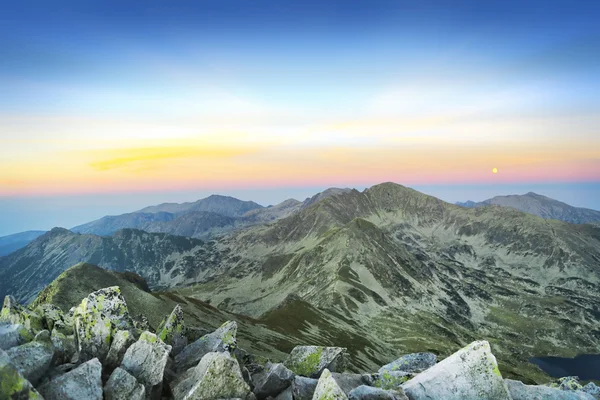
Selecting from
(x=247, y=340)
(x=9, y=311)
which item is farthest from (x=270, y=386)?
(x=247, y=340)

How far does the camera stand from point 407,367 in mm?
23781

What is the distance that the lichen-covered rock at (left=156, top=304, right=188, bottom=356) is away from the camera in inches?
899

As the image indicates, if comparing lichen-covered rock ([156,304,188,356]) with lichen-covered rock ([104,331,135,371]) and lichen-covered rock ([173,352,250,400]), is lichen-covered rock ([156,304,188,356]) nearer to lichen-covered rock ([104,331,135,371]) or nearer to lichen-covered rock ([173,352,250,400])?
lichen-covered rock ([104,331,135,371])

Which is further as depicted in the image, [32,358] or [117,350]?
[117,350]

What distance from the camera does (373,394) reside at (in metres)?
16.5

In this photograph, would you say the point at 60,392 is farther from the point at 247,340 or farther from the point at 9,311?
the point at 247,340

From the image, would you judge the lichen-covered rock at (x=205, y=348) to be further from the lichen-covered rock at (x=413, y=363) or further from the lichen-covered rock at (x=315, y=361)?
the lichen-covered rock at (x=413, y=363)

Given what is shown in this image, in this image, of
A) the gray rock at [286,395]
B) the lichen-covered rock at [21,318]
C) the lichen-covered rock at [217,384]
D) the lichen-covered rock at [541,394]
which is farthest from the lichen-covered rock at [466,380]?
the lichen-covered rock at [21,318]

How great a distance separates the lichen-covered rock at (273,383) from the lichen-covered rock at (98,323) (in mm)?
8842

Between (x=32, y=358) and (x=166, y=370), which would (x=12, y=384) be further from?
(x=166, y=370)

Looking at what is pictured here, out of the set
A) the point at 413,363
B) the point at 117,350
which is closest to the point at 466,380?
the point at 413,363

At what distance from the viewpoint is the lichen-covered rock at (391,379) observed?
65.1 ft

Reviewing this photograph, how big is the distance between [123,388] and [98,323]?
213 inches

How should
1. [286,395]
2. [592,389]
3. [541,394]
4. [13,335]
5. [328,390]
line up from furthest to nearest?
[592,389], [541,394], [286,395], [13,335], [328,390]
